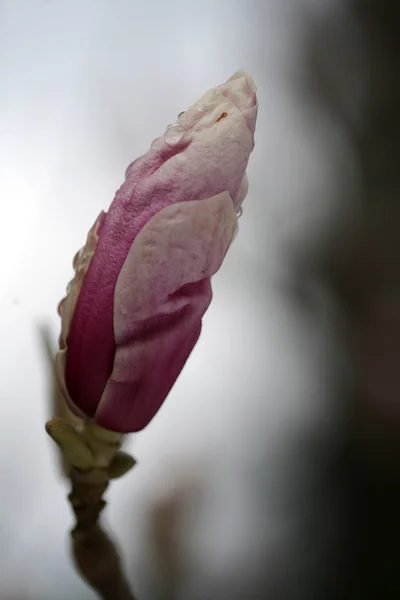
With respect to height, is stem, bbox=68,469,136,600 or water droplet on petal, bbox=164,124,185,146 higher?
water droplet on petal, bbox=164,124,185,146

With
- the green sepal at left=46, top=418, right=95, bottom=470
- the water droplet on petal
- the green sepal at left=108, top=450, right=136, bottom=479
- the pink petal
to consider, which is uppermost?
the water droplet on petal

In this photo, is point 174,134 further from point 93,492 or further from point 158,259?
point 93,492

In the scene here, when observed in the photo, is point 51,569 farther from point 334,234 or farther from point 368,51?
point 368,51

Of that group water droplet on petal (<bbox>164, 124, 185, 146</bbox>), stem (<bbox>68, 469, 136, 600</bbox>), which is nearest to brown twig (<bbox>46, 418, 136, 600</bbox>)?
stem (<bbox>68, 469, 136, 600</bbox>)

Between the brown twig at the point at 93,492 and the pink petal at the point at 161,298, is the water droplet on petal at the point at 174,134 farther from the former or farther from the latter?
the brown twig at the point at 93,492

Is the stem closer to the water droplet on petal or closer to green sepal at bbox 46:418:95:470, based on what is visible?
green sepal at bbox 46:418:95:470

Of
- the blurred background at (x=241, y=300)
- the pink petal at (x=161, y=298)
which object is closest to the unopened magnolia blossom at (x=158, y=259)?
the pink petal at (x=161, y=298)
